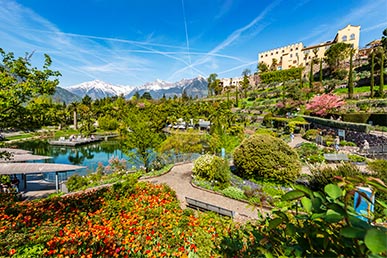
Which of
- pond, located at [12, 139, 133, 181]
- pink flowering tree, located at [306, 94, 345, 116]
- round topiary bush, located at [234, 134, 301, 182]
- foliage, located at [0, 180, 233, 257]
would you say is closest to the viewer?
foliage, located at [0, 180, 233, 257]

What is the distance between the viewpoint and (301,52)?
66188 millimetres

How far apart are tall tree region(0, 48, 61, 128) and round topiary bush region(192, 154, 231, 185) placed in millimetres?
8108

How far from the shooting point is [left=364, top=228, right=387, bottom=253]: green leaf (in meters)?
0.48

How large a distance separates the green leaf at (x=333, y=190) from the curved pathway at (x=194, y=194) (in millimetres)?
5224

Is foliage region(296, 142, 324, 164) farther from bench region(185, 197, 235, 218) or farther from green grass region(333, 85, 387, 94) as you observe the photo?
green grass region(333, 85, 387, 94)

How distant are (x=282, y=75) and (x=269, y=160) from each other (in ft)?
195

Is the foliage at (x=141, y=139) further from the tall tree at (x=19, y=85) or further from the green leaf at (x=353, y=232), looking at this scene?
the green leaf at (x=353, y=232)

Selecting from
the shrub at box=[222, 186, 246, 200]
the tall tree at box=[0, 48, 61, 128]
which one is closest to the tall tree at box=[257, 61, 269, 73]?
the shrub at box=[222, 186, 246, 200]

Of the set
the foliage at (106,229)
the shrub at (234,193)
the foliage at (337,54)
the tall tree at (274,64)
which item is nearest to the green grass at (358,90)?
the foliage at (337,54)

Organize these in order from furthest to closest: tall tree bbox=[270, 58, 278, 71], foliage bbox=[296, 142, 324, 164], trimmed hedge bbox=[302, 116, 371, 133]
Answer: tall tree bbox=[270, 58, 278, 71] → trimmed hedge bbox=[302, 116, 371, 133] → foliage bbox=[296, 142, 324, 164]

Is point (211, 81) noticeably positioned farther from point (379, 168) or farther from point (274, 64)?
point (379, 168)

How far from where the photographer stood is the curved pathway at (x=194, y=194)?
7473 mm

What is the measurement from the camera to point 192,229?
5.02 metres

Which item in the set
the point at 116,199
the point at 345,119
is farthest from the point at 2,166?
the point at 345,119
